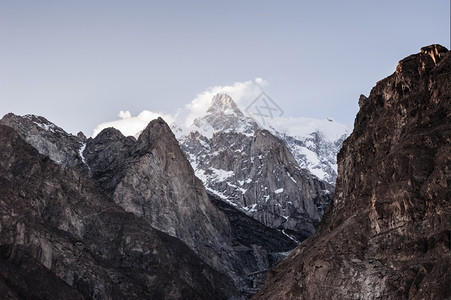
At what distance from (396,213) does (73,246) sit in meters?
88.7

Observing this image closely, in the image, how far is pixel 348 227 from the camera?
104188 millimetres

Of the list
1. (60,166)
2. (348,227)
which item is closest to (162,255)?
(60,166)

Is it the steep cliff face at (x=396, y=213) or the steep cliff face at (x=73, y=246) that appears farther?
the steep cliff face at (x=73, y=246)

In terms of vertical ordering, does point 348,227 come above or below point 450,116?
below

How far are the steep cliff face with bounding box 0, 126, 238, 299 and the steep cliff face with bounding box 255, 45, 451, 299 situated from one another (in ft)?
161

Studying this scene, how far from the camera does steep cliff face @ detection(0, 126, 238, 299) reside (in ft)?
448

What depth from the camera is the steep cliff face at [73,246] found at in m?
137

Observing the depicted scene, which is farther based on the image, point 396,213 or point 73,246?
point 73,246

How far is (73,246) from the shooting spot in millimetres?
158500

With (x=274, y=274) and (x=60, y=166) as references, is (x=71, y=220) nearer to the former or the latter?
(x=60, y=166)

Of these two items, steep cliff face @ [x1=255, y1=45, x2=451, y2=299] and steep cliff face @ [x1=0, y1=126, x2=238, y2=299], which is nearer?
steep cliff face @ [x1=255, y1=45, x2=451, y2=299]

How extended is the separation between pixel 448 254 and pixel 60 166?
138 m

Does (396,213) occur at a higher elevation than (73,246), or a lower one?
lower

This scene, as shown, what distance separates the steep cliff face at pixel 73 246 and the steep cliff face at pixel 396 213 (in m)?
49.0
